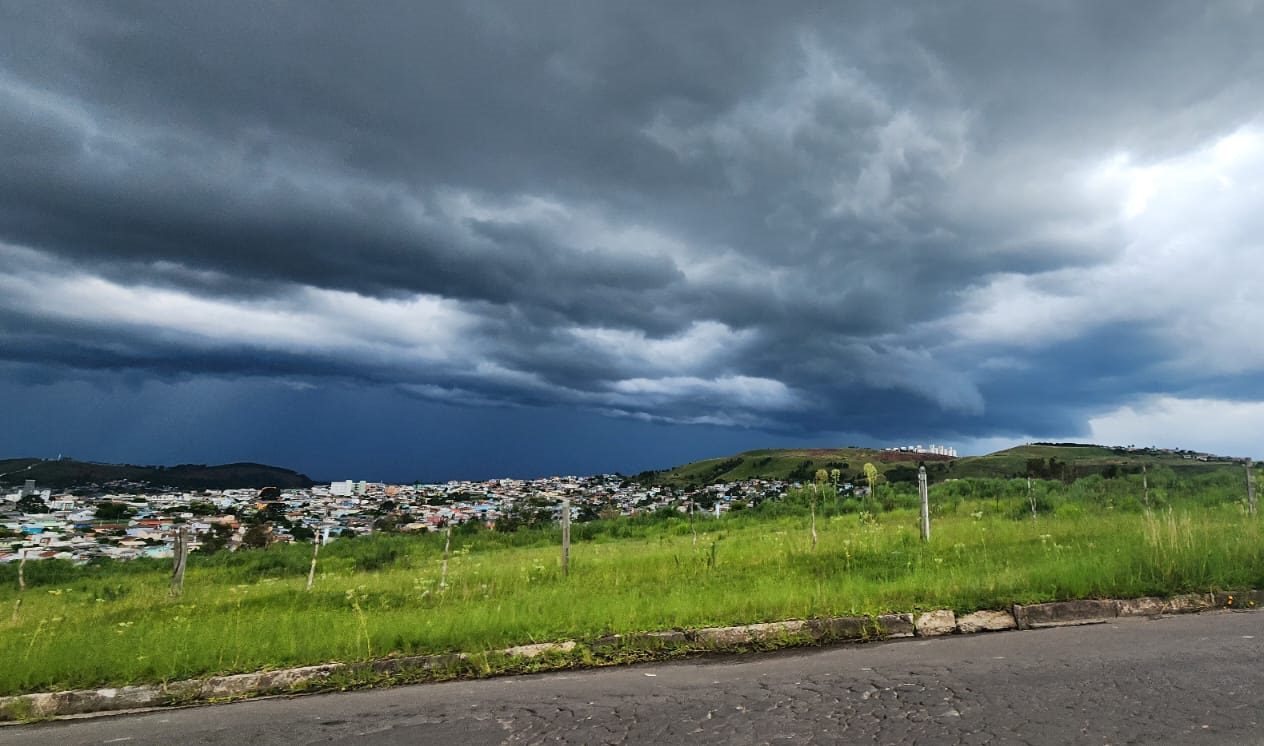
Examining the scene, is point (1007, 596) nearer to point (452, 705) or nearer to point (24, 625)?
point (452, 705)

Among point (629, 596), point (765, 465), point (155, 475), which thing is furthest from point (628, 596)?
point (765, 465)

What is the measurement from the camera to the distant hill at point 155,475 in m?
64.2

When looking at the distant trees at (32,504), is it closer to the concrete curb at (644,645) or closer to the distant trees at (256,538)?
the distant trees at (256,538)

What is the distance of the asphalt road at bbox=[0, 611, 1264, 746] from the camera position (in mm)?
4605

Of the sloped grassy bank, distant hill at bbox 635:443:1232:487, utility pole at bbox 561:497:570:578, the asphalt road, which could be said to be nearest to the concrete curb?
the sloped grassy bank

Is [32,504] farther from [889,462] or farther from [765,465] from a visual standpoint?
[765,465]

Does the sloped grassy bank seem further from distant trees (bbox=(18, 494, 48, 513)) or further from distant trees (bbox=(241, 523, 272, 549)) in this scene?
distant trees (bbox=(18, 494, 48, 513))

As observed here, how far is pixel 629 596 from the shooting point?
9781 mm

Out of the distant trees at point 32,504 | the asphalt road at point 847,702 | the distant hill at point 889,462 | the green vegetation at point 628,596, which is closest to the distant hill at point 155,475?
the distant trees at point 32,504

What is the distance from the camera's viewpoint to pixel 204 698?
7246 mm

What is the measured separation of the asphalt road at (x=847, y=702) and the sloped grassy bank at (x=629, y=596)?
100 centimetres

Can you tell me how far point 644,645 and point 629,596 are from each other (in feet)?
7.00

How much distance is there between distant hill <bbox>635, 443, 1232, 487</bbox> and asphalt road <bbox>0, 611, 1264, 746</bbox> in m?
35.8

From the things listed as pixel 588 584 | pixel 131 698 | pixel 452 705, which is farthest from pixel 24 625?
pixel 452 705
